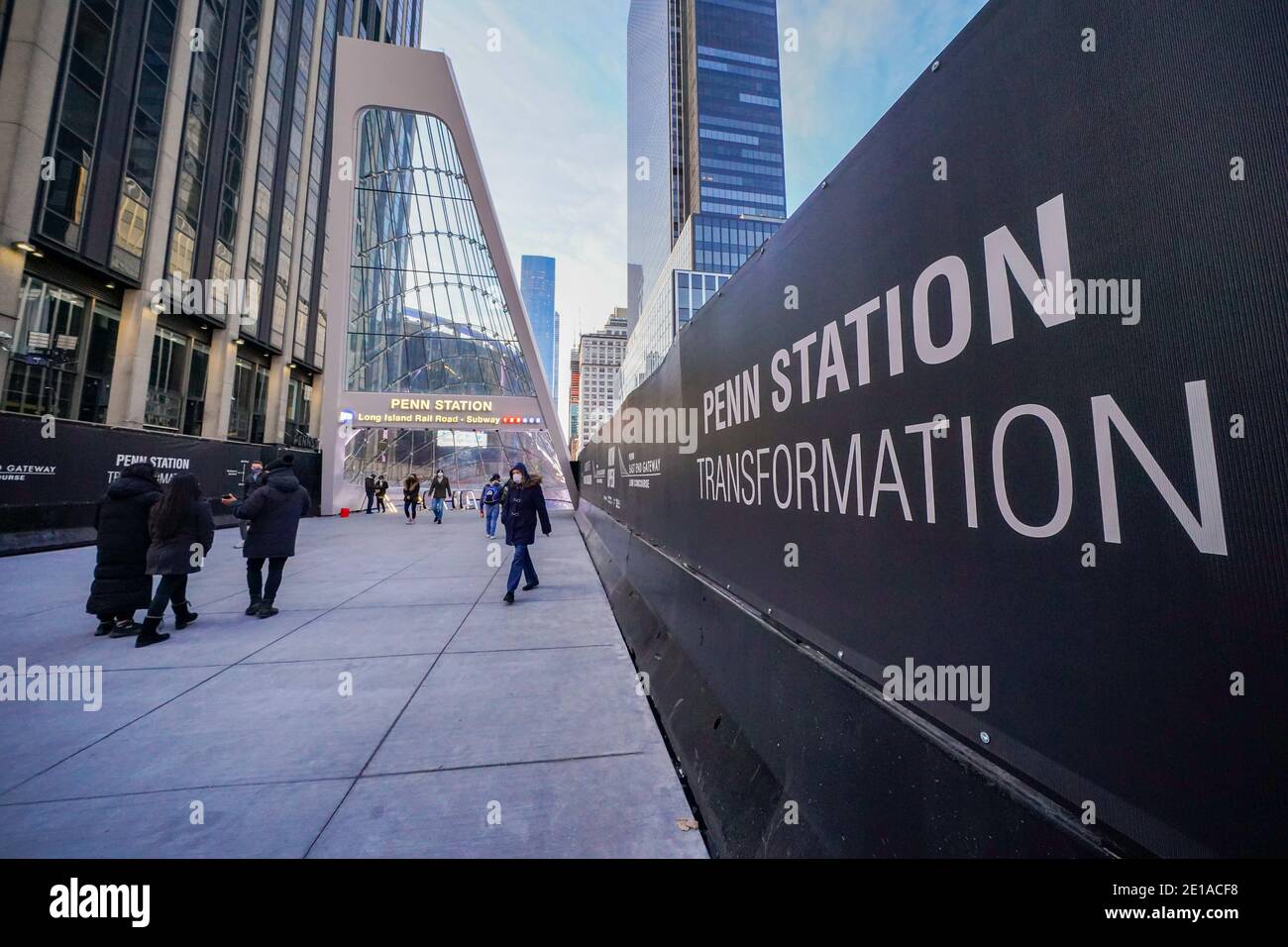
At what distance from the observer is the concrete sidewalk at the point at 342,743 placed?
209 cm

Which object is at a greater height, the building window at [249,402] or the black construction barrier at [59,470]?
the building window at [249,402]

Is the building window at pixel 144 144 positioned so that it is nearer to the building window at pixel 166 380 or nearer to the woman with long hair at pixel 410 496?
the building window at pixel 166 380

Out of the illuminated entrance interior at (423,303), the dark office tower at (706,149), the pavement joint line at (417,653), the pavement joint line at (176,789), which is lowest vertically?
the pavement joint line at (176,789)

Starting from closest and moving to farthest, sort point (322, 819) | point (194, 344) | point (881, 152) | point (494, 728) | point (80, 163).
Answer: point (881, 152)
point (322, 819)
point (494, 728)
point (80, 163)
point (194, 344)

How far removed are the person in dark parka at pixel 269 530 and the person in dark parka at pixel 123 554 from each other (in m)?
0.80

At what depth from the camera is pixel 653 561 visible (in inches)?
189

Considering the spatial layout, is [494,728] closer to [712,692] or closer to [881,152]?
[712,692]

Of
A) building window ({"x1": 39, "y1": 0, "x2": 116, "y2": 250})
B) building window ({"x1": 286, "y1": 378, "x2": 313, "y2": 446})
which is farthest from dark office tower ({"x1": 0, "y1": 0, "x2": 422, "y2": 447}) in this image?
building window ({"x1": 286, "y1": 378, "x2": 313, "y2": 446})

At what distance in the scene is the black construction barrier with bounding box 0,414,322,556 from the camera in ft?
29.2

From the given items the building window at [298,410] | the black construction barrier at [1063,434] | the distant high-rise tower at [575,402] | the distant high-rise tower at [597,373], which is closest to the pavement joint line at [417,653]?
the black construction barrier at [1063,434]

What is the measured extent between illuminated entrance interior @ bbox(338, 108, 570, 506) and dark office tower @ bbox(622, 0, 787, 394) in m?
44.4

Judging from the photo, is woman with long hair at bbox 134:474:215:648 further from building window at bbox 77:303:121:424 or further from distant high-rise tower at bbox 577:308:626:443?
distant high-rise tower at bbox 577:308:626:443
